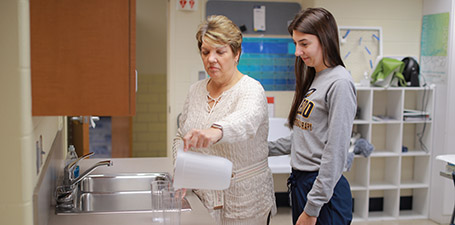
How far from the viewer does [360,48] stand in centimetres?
470

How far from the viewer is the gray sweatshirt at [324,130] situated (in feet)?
6.17

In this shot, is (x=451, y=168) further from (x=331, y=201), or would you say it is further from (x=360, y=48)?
(x=331, y=201)

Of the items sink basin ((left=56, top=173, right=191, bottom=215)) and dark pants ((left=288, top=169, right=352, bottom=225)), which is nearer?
dark pants ((left=288, top=169, right=352, bottom=225))

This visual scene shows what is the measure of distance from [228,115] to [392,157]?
3382mm

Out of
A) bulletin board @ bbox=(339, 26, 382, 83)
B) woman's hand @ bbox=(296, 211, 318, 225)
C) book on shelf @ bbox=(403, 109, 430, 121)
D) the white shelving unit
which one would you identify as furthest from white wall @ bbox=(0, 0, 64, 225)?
book on shelf @ bbox=(403, 109, 430, 121)

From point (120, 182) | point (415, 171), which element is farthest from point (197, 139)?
point (415, 171)

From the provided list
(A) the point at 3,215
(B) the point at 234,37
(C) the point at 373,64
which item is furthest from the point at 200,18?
(A) the point at 3,215

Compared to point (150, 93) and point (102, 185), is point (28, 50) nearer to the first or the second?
point (102, 185)

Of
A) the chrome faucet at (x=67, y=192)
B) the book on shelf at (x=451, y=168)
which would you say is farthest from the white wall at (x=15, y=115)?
the book on shelf at (x=451, y=168)

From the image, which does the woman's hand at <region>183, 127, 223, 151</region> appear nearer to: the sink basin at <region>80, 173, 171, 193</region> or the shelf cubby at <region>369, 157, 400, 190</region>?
the sink basin at <region>80, 173, 171, 193</region>

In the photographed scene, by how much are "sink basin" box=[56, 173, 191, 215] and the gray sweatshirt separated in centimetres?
53

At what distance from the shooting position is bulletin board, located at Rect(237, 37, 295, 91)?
4.61 metres

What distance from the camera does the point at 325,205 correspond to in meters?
2.00

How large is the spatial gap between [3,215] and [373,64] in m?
4.05
